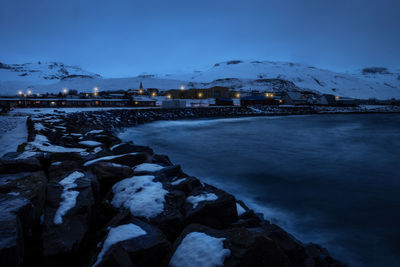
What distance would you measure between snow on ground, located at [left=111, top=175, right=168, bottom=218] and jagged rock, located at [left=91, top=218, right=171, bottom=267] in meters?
0.85

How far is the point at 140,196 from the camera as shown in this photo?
5.16 meters

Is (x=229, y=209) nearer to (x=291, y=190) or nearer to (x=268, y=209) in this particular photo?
(x=268, y=209)

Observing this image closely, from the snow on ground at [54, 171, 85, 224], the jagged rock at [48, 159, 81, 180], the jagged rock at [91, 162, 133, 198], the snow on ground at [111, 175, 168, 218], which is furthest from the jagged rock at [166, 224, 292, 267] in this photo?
the jagged rock at [48, 159, 81, 180]

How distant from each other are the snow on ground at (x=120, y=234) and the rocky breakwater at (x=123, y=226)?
15 mm

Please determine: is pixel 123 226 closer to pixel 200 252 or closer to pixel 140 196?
pixel 140 196

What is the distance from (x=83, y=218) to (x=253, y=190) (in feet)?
26.7

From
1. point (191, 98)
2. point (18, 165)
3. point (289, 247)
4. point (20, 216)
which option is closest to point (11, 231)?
point (20, 216)

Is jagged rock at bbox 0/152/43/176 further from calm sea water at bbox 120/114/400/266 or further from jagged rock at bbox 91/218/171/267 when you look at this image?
calm sea water at bbox 120/114/400/266

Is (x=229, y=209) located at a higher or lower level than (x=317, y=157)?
higher

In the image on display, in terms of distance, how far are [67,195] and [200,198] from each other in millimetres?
2831

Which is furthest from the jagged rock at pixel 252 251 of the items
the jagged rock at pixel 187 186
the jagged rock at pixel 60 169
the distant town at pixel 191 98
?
the distant town at pixel 191 98

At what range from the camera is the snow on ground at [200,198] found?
5.29 m

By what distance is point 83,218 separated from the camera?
4.06 metres

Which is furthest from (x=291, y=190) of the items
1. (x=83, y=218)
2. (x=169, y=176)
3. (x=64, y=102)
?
(x=64, y=102)
